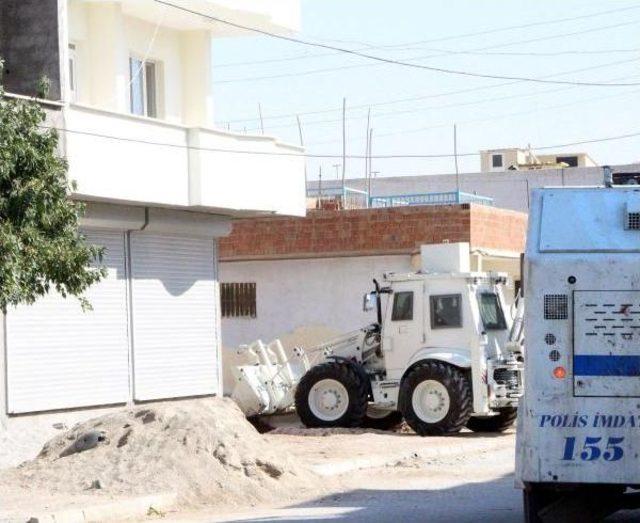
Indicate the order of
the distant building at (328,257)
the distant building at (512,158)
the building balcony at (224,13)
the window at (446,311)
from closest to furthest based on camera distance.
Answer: the window at (446,311) < the building balcony at (224,13) < the distant building at (328,257) < the distant building at (512,158)

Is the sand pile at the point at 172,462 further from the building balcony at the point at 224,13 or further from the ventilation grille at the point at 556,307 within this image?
the building balcony at the point at 224,13

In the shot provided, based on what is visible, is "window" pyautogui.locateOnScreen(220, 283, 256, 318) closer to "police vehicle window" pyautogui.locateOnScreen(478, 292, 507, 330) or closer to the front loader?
the front loader

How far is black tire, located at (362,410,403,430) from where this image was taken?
28.1 m

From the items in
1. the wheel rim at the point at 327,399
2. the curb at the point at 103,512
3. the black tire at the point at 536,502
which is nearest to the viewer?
the black tire at the point at 536,502

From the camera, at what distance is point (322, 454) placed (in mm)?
22625

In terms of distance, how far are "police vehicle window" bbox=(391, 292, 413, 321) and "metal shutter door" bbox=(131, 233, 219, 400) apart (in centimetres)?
422

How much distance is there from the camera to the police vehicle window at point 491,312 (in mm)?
26812

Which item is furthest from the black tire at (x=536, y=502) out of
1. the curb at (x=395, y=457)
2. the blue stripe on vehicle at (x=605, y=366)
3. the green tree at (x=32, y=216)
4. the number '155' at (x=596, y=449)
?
the curb at (x=395, y=457)

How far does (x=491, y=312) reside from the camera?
27047mm

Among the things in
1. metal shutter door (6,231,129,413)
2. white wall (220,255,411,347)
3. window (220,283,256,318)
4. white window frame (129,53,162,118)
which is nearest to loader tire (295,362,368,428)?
metal shutter door (6,231,129,413)

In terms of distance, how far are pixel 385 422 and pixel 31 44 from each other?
9.67 meters

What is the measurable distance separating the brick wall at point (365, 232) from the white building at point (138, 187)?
5.66 meters

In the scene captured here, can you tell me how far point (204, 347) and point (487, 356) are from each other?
5939 millimetres

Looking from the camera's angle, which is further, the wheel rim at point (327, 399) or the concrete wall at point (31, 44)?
the wheel rim at point (327, 399)
